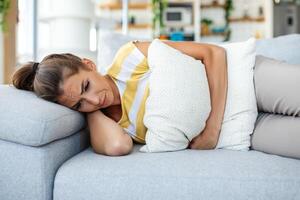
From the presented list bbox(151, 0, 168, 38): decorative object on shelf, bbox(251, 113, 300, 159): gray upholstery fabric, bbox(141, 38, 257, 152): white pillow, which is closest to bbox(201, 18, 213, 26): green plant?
bbox(151, 0, 168, 38): decorative object on shelf

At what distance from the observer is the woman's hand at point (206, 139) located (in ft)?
4.69

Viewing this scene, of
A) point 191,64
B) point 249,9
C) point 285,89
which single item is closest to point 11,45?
point 191,64

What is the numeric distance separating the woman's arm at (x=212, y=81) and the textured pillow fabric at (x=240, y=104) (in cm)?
3

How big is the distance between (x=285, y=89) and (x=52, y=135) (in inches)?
33.5

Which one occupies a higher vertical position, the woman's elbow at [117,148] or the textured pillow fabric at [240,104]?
the textured pillow fabric at [240,104]

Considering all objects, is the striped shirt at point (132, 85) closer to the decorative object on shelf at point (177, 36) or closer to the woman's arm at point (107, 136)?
the woman's arm at point (107, 136)

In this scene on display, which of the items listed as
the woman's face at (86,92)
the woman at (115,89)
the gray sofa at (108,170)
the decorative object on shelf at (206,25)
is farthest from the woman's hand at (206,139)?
the decorative object on shelf at (206,25)

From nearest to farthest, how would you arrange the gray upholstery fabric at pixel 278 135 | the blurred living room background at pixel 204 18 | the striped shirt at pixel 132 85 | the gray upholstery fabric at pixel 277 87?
the gray upholstery fabric at pixel 278 135 < the gray upholstery fabric at pixel 277 87 < the striped shirt at pixel 132 85 < the blurred living room background at pixel 204 18

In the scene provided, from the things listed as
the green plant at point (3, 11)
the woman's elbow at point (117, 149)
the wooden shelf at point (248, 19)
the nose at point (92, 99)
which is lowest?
the woman's elbow at point (117, 149)

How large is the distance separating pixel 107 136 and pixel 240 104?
53 cm

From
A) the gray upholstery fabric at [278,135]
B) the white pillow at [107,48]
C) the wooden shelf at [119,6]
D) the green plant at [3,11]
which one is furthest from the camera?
the wooden shelf at [119,6]

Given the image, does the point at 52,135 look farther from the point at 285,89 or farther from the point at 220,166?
the point at 285,89

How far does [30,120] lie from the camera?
3.85 feet

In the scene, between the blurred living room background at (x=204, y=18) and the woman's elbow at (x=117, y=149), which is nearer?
the woman's elbow at (x=117, y=149)
